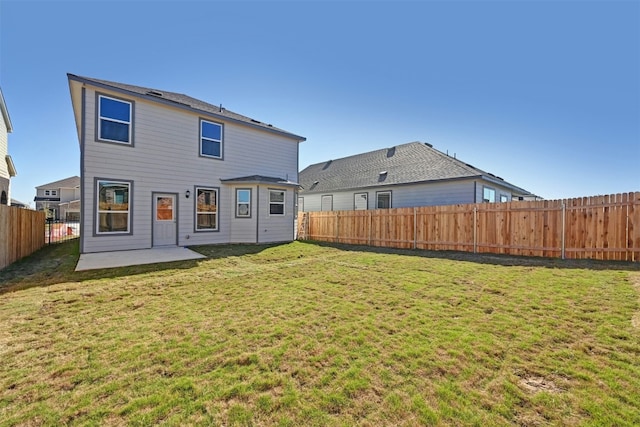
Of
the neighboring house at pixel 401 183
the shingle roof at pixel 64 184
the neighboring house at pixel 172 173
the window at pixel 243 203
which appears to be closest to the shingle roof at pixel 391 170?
the neighboring house at pixel 401 183

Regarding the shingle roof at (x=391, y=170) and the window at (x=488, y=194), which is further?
the shingle roof at (x=391, y=170)

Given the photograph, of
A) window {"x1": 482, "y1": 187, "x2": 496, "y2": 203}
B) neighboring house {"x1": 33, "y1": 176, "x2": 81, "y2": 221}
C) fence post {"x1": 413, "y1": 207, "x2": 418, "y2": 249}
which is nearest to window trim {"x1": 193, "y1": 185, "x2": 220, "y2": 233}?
fence post {"x1": 413, "y1": 207, "x2": 418, "y2": 249}

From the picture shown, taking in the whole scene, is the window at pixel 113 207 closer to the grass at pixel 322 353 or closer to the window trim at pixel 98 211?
the window trim at pixel 98 211

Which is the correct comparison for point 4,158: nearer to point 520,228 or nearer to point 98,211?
point 98,211

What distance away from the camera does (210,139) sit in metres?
12.2

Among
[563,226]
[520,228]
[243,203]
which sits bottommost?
[520,228]

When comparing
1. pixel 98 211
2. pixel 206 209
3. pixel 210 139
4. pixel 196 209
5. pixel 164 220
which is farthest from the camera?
pixel 210 139

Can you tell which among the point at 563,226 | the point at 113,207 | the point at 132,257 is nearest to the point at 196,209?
the point at 113,207

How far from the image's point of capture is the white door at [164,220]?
35.0 ft

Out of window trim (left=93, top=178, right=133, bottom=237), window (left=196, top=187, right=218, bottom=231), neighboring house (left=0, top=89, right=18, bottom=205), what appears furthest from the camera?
neighboring house (left=0, top=89, right=18, bottom=205)

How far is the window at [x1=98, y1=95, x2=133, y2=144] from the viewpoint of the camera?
31.2 feet

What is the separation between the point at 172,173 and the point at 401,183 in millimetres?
11782

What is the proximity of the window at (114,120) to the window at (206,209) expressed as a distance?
323cm

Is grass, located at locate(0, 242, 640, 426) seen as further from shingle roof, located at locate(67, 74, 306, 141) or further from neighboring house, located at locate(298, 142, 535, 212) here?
neighboring house, located at locate(298, 142, 535, 212)
